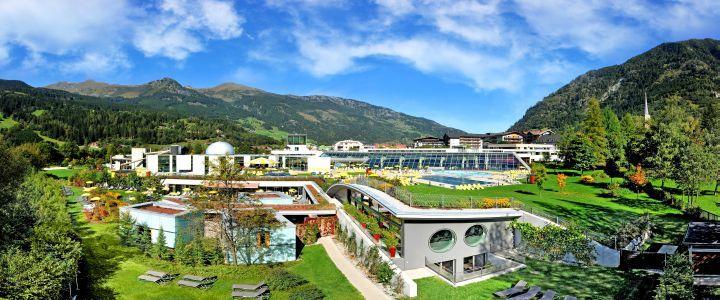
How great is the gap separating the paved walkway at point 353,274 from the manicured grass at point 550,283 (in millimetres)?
1803

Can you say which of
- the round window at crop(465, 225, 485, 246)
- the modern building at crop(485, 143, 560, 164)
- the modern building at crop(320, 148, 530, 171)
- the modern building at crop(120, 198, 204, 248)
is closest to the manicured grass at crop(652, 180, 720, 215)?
the round window at crop(465, 225, 485, 246)

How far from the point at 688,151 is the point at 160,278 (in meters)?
33.4

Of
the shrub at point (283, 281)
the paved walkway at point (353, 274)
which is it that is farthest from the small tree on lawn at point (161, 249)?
the paved walkway at point (353, 274)

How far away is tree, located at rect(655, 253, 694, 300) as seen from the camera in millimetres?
10719

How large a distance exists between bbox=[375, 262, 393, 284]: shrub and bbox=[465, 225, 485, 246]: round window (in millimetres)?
4509

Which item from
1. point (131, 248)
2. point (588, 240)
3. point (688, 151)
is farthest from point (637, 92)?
point (131, 248)

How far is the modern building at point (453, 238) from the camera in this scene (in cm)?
1866

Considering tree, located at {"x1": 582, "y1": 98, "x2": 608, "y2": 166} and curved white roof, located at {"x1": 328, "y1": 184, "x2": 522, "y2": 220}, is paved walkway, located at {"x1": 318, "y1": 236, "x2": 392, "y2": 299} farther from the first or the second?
tree, located at {"x1": 582, "y1": 98, "x2": 608, "y2": 166}

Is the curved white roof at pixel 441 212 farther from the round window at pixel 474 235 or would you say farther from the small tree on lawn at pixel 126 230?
the small tree on lawn at pixel 126 230

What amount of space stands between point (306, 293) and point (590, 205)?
22.1 m

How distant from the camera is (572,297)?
1350 cm

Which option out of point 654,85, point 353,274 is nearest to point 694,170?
point 353,274

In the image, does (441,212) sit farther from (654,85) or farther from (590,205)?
(654,85)

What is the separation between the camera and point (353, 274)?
64.1 ft
